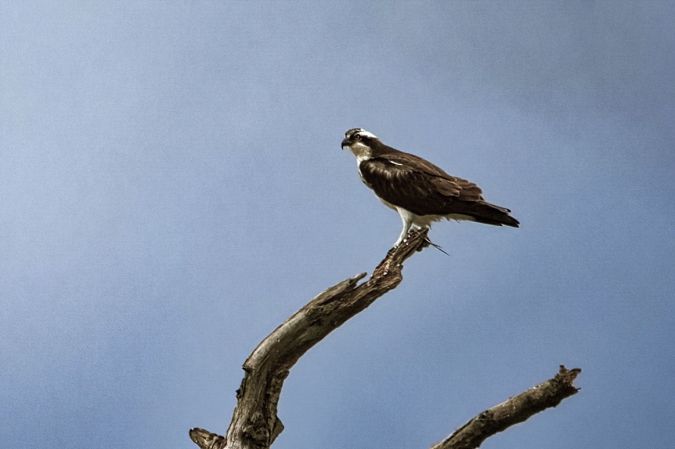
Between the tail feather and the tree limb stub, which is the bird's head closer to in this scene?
the tail feather

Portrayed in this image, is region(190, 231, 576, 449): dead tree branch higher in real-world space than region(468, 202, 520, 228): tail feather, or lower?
lower

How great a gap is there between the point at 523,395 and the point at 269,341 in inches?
111

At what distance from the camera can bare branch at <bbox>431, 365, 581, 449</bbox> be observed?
25.7 feet

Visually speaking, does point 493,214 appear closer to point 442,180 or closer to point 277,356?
point 442,180

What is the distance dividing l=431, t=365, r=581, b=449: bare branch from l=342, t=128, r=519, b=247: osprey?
3.91 meters

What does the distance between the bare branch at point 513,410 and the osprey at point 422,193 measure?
3.91m

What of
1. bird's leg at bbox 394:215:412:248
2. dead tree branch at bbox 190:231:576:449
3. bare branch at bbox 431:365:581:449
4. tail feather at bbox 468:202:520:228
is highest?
bird's leg at bbox 394:215:412:248

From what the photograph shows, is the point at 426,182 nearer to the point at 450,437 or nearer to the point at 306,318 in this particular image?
the point at 306,318

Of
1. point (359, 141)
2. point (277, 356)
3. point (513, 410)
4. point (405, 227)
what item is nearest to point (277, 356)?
point (277, 356)

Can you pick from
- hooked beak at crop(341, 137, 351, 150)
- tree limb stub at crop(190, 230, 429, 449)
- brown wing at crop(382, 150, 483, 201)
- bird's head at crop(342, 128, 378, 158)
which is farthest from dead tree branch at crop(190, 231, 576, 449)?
hooked beak at crop(341, 137, 351, 150)

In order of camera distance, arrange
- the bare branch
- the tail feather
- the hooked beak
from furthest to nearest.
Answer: the hooked beak
the tail feather
the bare branch

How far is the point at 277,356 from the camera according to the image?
9070 millimetres

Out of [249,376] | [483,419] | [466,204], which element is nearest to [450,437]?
[483,419]

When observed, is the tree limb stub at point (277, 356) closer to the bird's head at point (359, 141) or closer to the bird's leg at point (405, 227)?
the bird's leg at point (405, 227)
